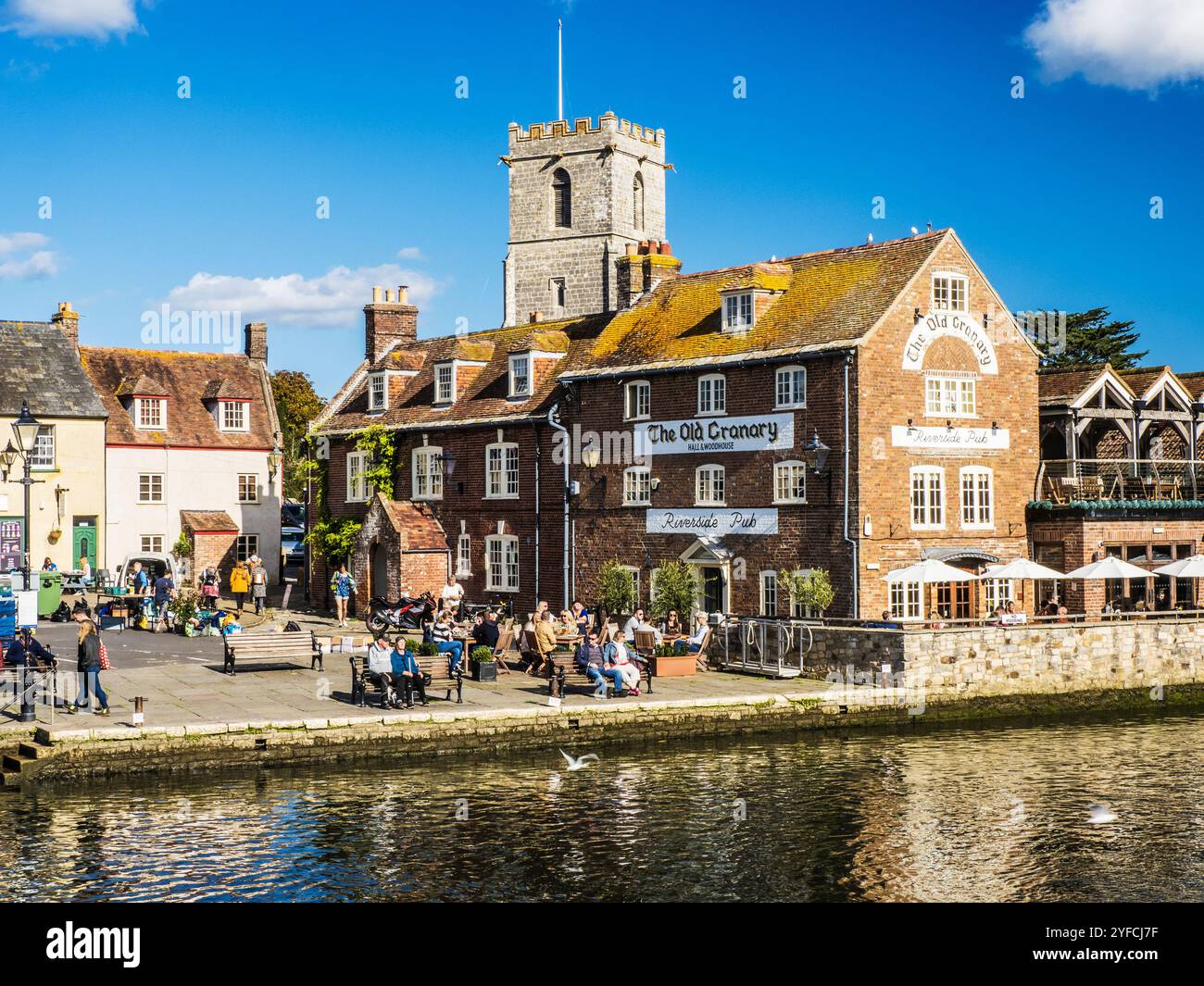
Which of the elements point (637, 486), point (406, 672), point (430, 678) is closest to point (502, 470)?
point (637, 486)

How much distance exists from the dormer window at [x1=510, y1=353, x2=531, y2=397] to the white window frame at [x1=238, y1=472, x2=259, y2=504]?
16.8 metres

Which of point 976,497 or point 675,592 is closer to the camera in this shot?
point 976,497

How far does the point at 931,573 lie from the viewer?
31938 millimetres

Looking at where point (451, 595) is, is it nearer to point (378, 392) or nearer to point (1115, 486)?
point (378, 392)

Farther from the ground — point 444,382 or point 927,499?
point 444,382

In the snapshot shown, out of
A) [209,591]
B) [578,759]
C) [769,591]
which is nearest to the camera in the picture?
[578,759]

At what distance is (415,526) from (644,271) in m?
10.8

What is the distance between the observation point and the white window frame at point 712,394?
36.2 metres

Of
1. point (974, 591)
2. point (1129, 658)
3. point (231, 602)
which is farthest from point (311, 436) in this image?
point (1129, 658)

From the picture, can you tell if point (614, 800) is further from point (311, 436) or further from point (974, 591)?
point (311, 436)

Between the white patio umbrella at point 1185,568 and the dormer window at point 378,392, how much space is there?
82.9 feet

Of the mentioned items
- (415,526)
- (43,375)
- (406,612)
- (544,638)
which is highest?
(43,375)

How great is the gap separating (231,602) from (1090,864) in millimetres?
32606

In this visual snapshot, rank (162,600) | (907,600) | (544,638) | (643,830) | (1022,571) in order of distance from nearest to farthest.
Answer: (643,830), (544,638), (1022,571), (907,600), (162,600)
